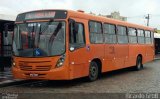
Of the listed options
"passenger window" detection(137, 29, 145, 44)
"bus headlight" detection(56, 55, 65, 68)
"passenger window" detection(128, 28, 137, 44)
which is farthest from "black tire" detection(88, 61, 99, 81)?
"passenger window" detection(137, 29, 145, 44)

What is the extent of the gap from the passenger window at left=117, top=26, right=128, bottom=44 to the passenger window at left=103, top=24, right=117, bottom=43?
2.09 ft

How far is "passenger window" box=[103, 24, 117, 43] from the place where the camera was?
1808 centimetres

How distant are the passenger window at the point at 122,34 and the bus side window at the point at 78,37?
4.41 metres

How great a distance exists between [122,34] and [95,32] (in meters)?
3.71

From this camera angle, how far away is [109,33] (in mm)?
18531

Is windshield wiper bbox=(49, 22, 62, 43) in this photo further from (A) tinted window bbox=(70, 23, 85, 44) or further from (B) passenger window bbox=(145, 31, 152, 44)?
(B) passenger window bbox=(145, 31, 152, 44)

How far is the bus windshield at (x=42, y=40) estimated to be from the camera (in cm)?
1427

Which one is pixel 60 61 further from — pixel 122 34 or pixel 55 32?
pixel 122 34

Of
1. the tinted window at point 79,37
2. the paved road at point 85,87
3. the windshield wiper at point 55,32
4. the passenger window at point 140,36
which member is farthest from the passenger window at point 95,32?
the passenger window at point 140,36

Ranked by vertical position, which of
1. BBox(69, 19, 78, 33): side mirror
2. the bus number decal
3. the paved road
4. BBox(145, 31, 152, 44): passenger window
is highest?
BBox(69, 19, 78, 33): side mirror

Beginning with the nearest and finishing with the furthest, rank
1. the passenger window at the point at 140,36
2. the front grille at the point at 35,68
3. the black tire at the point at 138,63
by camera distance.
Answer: the front grille at the point at 35,68 → the black tire at the point at 138,63 → the passenger window at the point at 140,36

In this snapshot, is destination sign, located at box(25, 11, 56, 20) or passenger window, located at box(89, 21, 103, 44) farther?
passenger window, located at box(89, 21, 103, 44)

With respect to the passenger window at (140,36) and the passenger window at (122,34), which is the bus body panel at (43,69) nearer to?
the passenger window at (122,34)

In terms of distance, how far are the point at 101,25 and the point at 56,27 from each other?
3.66 m
